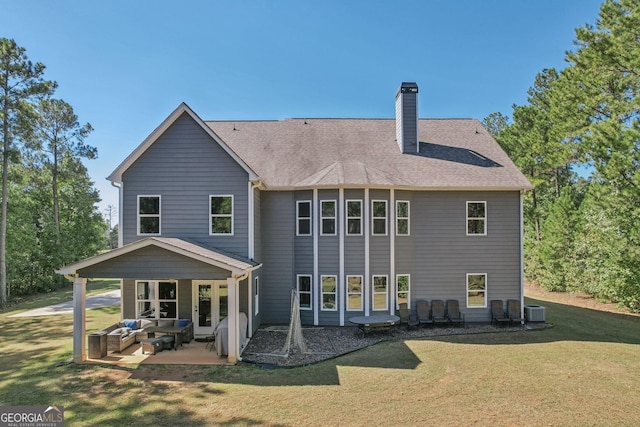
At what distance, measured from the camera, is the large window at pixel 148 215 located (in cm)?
1359

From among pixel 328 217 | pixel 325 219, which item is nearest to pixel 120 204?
pixel 325 219

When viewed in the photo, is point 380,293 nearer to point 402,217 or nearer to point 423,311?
point 423,311

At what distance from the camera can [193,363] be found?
10.4 metres

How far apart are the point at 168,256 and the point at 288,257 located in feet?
18.9

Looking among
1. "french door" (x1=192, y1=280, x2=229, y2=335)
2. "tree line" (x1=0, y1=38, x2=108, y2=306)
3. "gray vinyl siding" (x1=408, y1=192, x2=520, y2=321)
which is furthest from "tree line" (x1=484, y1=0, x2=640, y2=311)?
"tree line" (x1=0, y1=38, x2=108, y2=306)

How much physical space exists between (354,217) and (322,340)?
5018mm

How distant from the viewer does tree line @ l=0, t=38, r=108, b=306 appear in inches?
819

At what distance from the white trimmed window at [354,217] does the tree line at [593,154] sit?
11152 millimetres

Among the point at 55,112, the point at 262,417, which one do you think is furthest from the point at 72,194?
the point at 262,417

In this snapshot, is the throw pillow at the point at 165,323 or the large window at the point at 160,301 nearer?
the throw pillow at the point at 165,323

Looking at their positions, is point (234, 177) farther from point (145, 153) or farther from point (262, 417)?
point (262, 417)

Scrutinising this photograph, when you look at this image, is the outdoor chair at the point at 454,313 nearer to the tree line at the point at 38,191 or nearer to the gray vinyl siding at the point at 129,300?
the gray vinyl siding at the point at 129,300

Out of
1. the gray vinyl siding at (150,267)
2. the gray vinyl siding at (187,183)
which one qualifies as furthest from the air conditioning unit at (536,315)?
the gray vinyl siding at (150,267)

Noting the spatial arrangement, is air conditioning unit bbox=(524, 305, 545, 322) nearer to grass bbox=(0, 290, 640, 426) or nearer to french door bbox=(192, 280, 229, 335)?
grass bbox=(0, 290, 640, 426)
